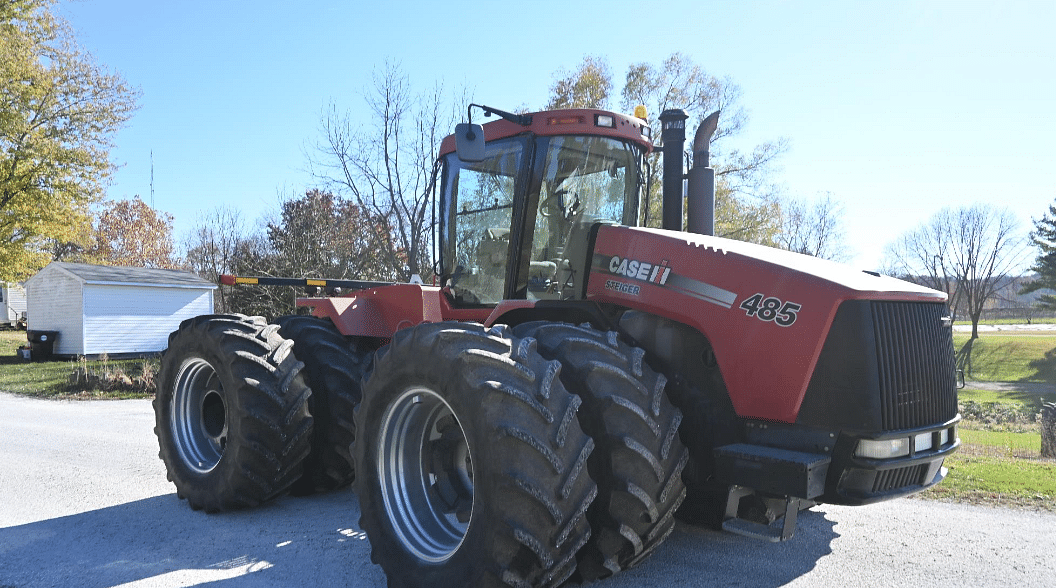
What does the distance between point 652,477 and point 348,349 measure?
3.14 metres

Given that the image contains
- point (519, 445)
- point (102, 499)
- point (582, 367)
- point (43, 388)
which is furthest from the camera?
point (43, 388)

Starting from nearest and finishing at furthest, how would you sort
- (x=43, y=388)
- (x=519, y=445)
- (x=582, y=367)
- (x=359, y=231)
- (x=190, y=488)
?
(x=519, y=445) < (x=582, y=367) < (x=190, y=488) < (x=43, y=388) < (x=359, y=231)

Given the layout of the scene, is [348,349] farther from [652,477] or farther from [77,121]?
[77,121]

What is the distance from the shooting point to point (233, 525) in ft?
15.4

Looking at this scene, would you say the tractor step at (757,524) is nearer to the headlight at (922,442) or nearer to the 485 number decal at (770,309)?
the headlight at (922,442)

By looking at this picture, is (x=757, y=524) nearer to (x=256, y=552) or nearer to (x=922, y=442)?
(x=922, y=442)

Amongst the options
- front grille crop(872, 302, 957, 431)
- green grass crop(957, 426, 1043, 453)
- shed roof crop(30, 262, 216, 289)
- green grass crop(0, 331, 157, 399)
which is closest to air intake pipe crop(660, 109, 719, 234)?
front grille crop(872, 302, 957, 431)

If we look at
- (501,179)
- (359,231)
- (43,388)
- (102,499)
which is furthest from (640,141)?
(359,231)

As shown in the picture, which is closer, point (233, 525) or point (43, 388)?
point (233, 525)

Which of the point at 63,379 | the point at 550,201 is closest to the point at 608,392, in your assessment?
the point at 550,201

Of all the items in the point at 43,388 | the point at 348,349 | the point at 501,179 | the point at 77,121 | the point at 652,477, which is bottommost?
the point at 43,388

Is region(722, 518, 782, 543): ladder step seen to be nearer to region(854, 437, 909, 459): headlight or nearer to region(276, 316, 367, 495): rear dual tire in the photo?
region(854, 437, 909, 459): headlight

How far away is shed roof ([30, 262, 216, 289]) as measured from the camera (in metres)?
24.5

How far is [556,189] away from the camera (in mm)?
4488
